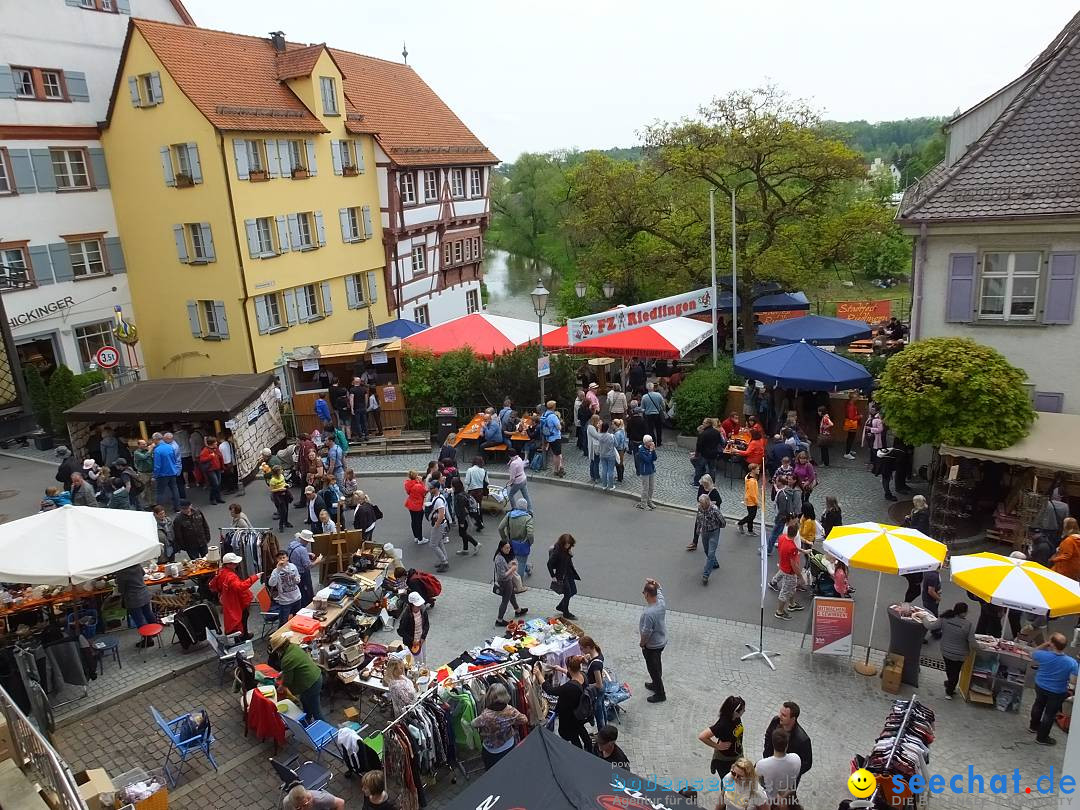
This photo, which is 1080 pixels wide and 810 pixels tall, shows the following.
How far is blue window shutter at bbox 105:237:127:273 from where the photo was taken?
26391 millimetres

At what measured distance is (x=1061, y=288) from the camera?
590 inches

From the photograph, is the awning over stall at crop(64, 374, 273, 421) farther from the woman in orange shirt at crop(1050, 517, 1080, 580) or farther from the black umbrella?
the woman in orange shirt at crop(1050, 517, 1080, 580)

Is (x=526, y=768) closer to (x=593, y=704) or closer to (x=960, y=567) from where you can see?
(x=593, y=704)

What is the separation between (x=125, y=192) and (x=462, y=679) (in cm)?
2362

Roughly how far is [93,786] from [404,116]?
97.7ft

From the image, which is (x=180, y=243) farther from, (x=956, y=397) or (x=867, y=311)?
(x=867, y=311)

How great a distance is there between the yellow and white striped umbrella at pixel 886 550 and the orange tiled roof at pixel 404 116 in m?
24.2

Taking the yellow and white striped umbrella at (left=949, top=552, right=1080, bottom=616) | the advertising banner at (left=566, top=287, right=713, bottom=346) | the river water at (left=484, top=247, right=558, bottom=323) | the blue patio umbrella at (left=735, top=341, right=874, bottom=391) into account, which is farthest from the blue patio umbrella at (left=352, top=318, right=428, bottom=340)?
the river water at (left=484, top=247, right=558, bottom=323)

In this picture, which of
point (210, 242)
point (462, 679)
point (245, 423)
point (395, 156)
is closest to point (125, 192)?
point (210, 242)

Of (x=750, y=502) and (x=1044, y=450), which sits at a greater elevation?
(x=1044, y=450)

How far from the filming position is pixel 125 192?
84.9 feet

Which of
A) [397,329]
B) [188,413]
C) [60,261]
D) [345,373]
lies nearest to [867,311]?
[397,329]

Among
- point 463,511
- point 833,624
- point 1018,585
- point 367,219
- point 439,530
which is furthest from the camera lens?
point 367,219

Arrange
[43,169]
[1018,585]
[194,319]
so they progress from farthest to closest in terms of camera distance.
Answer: [194,319] < [43,169] < [1018,585]
